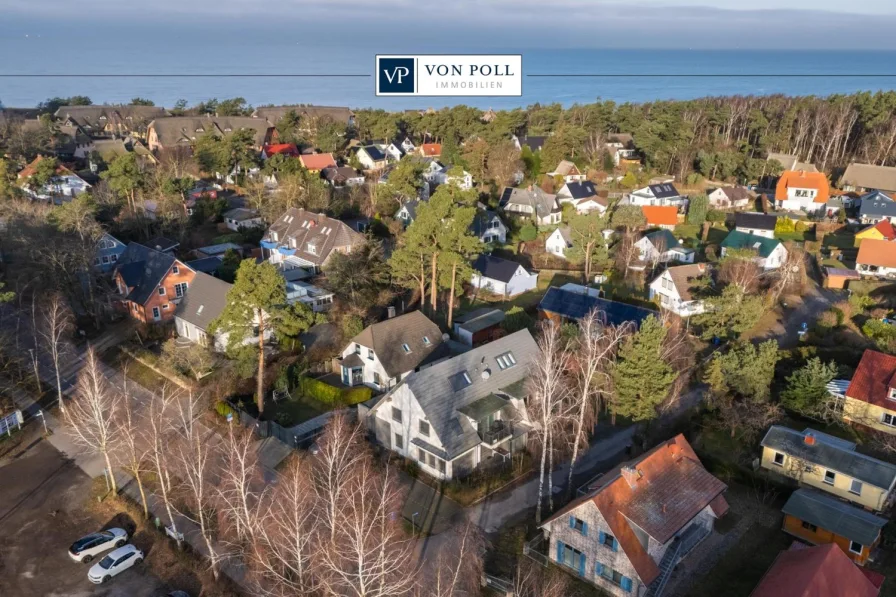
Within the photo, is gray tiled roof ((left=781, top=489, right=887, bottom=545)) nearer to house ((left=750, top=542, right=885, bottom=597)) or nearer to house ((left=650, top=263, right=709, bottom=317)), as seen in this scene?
house ((left=750, top=542, right=885, bottom=597))

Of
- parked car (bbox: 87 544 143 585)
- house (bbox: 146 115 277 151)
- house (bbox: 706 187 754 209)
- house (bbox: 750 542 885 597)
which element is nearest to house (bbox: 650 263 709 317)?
house (bbox: 750 542 885 597)

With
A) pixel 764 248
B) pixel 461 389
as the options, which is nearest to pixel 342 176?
pixel 764 248

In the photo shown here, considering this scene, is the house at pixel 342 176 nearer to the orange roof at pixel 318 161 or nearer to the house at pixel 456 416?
the orange roof at pixel 318 161

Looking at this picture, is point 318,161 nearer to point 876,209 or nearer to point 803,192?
point 803,192

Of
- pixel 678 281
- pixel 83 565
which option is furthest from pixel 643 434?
pixel 83 565

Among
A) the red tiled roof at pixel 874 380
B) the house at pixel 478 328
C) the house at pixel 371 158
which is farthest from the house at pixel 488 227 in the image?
the red tiled roof at pixel 874 380

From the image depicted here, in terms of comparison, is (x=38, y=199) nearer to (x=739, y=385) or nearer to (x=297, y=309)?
(x=297, y=309)
